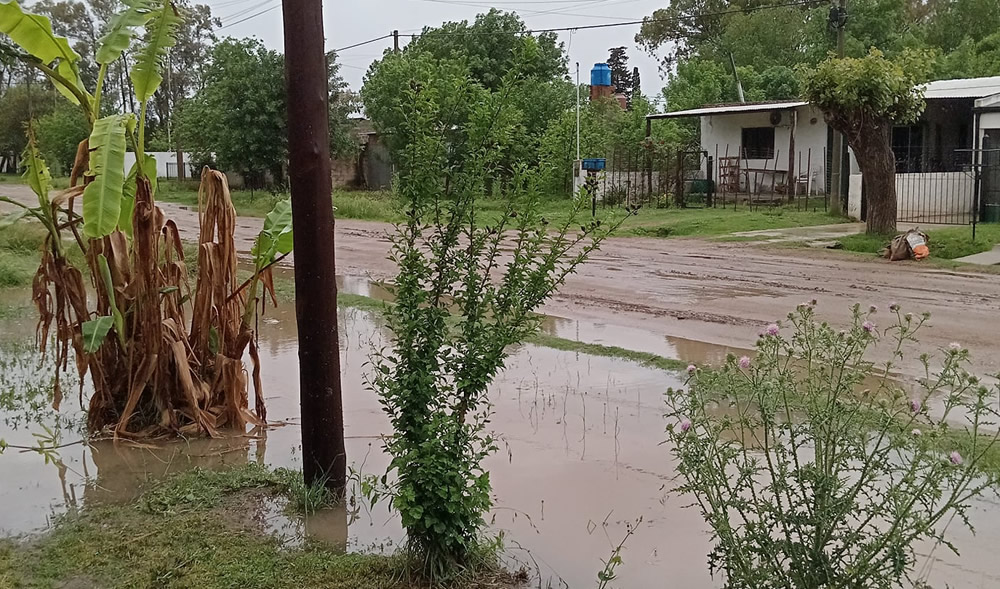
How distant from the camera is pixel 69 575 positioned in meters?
4.36

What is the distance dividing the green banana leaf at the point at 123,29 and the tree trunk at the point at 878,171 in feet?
50.5

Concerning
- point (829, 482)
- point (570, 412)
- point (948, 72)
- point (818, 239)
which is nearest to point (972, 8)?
point (948, 72)

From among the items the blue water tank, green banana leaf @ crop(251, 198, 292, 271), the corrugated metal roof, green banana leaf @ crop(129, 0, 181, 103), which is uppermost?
the blue water tank

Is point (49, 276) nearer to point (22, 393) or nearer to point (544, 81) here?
point (22, 393)

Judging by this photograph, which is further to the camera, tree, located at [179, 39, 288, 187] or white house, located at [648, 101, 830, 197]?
tree, located at [179, 39, 288, 187]

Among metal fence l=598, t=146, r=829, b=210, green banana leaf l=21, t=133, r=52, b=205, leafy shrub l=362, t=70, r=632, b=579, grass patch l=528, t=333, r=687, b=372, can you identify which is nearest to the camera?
leafy shrub l=362, t=70, r=632, b=579

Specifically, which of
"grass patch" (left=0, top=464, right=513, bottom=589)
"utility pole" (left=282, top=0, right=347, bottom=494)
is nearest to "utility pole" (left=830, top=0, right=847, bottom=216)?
"utility pole" (left=282, top=0, right=347, bottom=494)

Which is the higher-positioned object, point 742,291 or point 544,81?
point 544,81

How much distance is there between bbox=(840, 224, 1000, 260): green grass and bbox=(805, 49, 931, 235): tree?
0.72 meters

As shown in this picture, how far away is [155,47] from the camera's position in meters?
6.50

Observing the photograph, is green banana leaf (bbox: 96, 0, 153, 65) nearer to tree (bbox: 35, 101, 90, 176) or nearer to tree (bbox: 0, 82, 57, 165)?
tree (bbox: 35, 101, 90, 176)

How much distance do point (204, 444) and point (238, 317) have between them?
3.14 ft

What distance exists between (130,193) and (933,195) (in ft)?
72.4

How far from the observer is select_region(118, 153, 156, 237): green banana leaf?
21.1 feet
